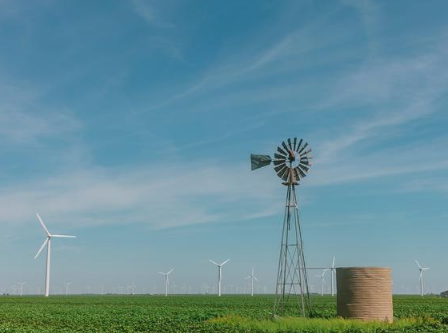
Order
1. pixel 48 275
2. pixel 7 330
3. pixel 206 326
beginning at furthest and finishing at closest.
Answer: pixel 48 275 < pixel 206 326 < pixel 7 330

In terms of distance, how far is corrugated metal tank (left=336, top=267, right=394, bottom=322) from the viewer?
99.9ft

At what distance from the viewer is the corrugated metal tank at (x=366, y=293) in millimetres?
30438

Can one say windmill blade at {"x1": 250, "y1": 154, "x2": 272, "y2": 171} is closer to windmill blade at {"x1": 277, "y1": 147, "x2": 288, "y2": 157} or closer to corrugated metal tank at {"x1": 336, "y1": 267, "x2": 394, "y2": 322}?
windmill blade at {"x1": 277, "y1": 147, "x2": 288, "y2": 157}

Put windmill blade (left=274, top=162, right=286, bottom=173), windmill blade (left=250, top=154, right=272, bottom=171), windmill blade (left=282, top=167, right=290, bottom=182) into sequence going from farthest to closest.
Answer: windmill blade (left=250, top=154, right=272, bottom=171)
windmill blade (left=274, top=162, right=286, bottom=173)
windmill blade (left=282, top=167, right=290, bottom=182)

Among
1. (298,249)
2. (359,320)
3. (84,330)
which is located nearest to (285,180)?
(298,249)

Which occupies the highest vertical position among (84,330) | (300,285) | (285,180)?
(285,180)

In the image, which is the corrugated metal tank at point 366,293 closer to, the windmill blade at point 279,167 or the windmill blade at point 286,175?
the windmill blade at point 286,175

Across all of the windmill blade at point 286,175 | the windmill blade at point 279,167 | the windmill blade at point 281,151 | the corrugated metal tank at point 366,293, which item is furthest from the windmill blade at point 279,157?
the corrugated metal tank at point 366,293

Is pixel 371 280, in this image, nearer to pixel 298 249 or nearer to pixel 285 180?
pixel 298 249

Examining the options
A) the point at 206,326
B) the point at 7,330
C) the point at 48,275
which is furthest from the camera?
the point at 48,275

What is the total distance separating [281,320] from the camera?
99.8 ft

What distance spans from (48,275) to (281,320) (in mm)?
81557

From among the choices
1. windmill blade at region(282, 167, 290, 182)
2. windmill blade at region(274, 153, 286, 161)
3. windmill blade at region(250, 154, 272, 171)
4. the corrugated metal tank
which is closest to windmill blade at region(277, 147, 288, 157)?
windmill blade at region(274, 153, 286, 161)

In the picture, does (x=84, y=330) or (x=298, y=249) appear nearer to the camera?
(x=84, y=330)
